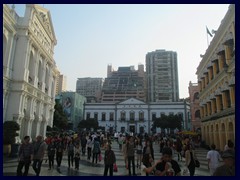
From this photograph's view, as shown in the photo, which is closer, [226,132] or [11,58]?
[226,132]

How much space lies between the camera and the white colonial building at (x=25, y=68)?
64.6 feet

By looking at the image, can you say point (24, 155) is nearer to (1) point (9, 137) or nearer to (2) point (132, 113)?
(1) point (9, 137)

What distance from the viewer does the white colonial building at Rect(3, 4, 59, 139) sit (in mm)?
19688

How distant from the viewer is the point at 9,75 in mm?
19984

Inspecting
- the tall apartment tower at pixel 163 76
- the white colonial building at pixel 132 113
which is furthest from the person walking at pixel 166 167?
the tall apartment tower at pixel 163 76

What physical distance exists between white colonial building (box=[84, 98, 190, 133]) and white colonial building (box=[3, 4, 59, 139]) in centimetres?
3925

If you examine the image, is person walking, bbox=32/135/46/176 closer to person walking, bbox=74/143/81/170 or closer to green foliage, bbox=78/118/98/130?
person walking, bbox=74/143/81/170

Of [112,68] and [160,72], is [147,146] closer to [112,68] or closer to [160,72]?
[160,72]

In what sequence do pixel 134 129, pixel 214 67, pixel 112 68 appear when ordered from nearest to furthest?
pixel 214 67, pixel 134 129, pixel 112 68

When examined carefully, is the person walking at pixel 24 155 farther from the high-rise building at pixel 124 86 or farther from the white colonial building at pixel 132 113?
the high-rise building at pixel 124 86

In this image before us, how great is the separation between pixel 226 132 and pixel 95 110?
174ft

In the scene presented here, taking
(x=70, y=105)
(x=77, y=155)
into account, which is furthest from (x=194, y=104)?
(x=77, y=155)

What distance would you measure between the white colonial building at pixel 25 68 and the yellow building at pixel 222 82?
1781cm
